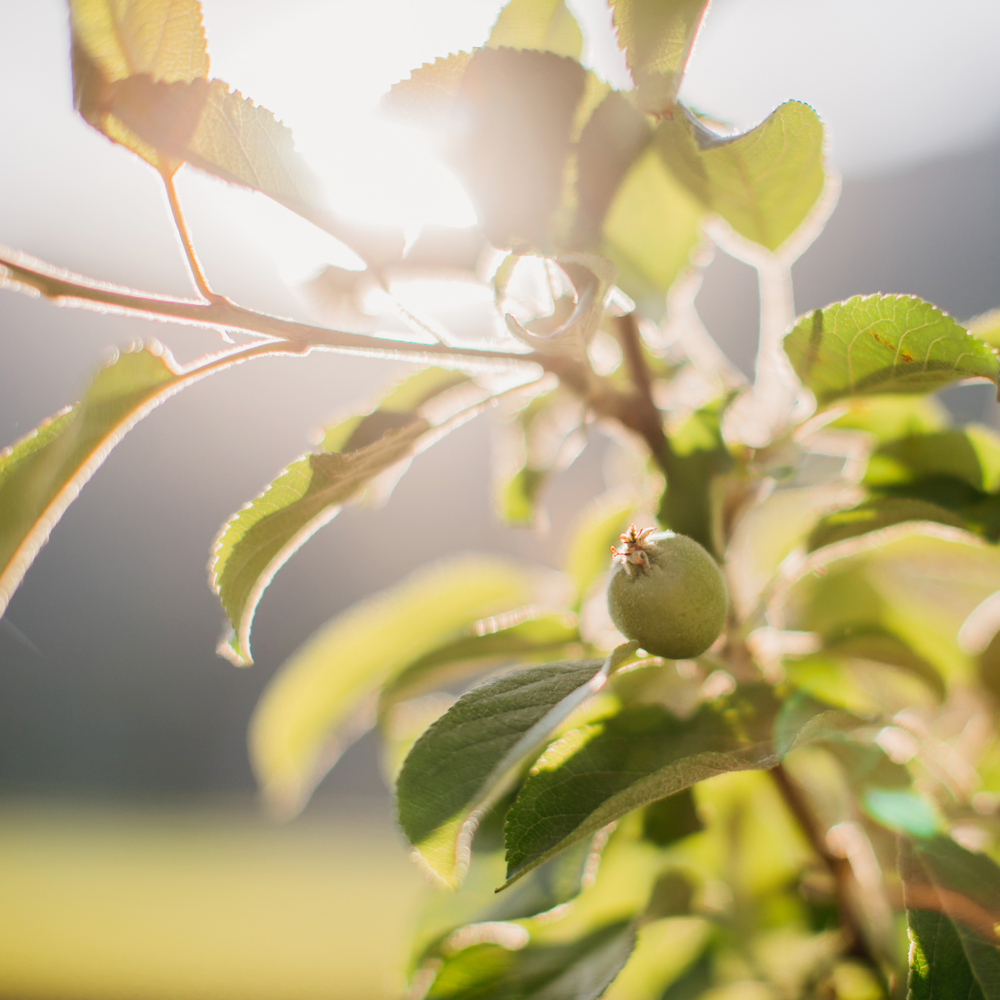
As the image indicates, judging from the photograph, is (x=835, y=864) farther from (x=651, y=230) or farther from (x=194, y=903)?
(x=194, y=903)

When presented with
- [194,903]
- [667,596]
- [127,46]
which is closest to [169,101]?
[127,46]

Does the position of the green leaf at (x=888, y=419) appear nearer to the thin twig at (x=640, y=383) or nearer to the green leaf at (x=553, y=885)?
the thin twig at (x=640, y=383)

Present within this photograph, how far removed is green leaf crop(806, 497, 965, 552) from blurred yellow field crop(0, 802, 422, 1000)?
1.39 metres

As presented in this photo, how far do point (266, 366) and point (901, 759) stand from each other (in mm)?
4218

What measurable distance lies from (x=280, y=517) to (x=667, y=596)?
0.72ft

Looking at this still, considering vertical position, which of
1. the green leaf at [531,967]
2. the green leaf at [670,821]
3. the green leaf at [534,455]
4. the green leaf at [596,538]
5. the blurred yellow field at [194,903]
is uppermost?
the green leaf at [534,455]

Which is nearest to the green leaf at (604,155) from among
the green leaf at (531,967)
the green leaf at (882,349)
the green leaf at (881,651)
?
the green leaf at (882,349)

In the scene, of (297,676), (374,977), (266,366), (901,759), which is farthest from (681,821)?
(266,366)

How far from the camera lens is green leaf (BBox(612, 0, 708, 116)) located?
0.39 m

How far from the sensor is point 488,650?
2.11 feet

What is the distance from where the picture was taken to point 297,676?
0.78 meters

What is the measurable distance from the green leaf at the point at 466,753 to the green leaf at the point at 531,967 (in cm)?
18

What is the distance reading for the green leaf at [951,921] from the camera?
0.39 metres

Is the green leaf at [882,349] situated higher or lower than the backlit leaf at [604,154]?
lower
